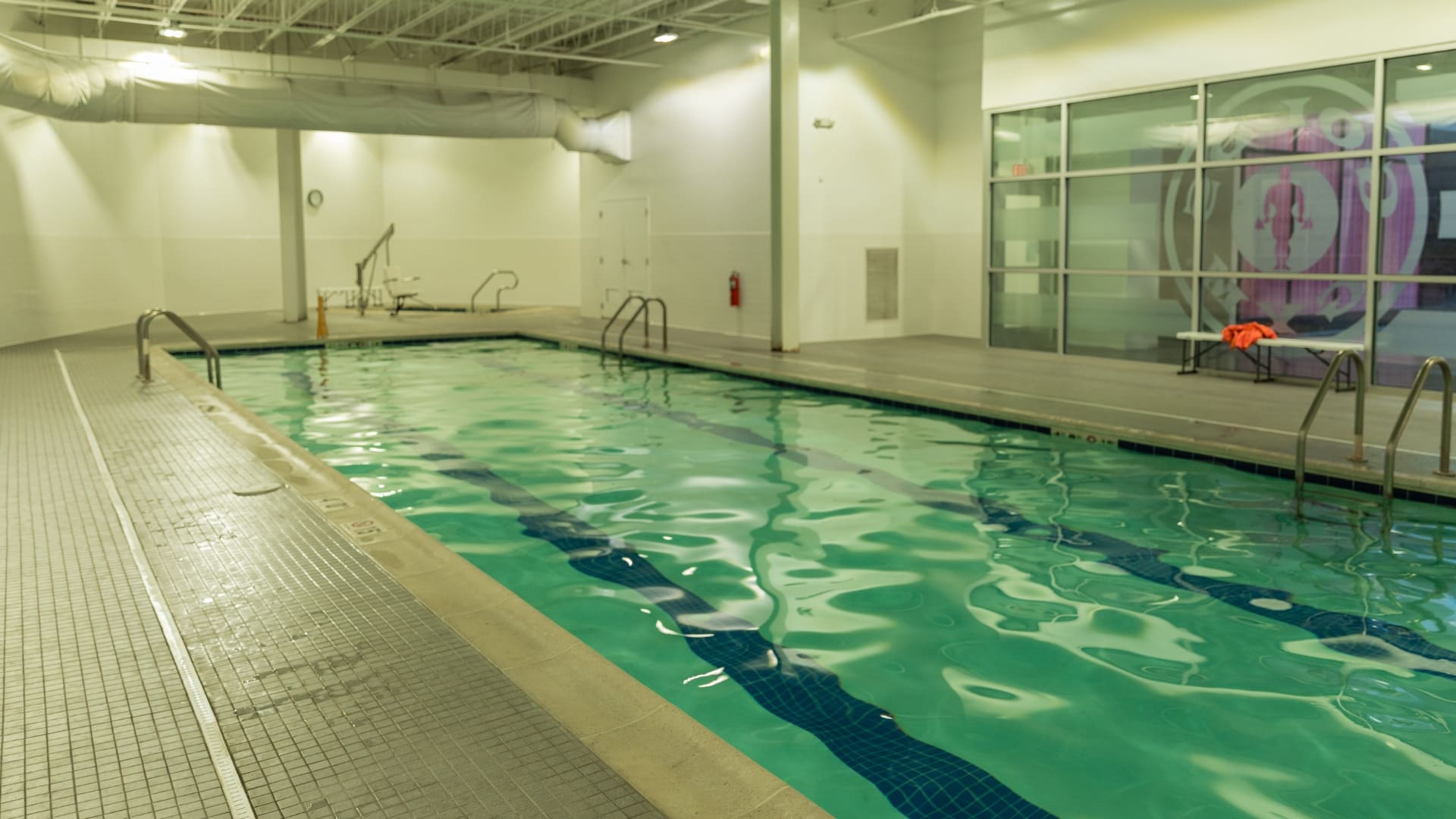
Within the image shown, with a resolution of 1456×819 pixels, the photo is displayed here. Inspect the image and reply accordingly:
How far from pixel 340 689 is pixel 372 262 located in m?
19.5

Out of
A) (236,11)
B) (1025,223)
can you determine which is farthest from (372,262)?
(1025,223)

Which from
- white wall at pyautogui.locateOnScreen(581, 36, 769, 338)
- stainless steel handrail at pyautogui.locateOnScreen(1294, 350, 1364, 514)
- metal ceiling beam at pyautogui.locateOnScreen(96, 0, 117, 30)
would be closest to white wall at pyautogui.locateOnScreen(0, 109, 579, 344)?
metal ceiling beam at pyautogui.locateOnScreen(96, 0, 117, 30)

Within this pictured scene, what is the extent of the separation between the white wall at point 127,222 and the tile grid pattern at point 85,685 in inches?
386

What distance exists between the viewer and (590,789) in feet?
7.59

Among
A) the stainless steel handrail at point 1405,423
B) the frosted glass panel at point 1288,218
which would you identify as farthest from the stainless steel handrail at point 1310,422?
the frosted glass panel at point 1288,218

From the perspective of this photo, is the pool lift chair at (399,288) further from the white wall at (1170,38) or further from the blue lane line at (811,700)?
the blue lane line at (811,700)

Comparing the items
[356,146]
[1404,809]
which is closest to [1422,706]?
[1404,809]

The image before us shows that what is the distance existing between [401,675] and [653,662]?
1.08 m

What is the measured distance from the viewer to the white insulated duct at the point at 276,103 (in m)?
11.3

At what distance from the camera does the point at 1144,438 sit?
6879 mm

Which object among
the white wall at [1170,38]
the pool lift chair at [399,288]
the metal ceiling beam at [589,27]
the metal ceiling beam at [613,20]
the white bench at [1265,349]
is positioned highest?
the metal ceiling beam at [589,27]

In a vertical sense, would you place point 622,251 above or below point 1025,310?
above

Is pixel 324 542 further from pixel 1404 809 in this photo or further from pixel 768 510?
pixel 1404 809

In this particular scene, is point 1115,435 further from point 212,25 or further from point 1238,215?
point 212,25
